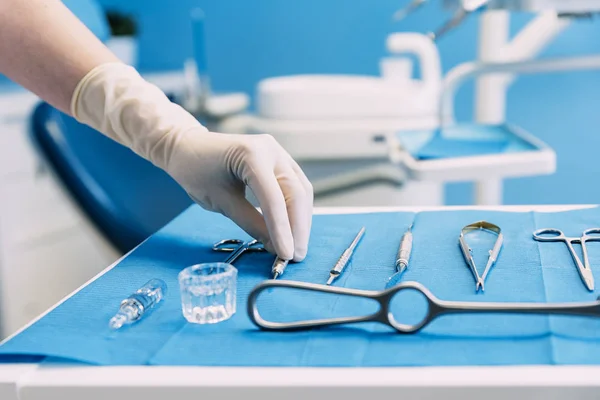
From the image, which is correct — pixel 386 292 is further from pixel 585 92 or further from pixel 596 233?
pixel 585 92

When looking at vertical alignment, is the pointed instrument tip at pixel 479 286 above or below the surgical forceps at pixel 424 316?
below

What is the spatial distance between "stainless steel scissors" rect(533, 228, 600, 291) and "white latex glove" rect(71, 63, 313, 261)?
0.90 feet

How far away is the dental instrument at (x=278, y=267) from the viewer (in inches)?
27.9

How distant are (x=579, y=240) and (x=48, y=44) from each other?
0.70 m

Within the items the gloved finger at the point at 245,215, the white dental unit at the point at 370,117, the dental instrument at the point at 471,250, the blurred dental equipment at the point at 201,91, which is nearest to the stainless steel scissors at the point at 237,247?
the gloved finger at the point at 245,215

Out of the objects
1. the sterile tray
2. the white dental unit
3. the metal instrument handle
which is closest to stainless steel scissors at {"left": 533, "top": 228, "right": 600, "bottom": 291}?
the metal instrument handle

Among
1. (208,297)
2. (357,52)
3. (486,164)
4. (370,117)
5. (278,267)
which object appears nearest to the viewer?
(208,297)

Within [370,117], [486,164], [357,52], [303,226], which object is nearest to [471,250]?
[303,226]

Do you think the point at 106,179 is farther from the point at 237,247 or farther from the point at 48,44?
the point at 237,247

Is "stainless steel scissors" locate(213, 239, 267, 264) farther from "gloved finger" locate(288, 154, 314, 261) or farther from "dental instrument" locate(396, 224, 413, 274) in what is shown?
"dental instrument" locate(396, 224, 413, 274)

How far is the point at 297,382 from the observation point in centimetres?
49

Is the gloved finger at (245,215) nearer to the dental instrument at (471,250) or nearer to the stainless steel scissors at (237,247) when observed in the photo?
the stainless steel scissors at (237,247)

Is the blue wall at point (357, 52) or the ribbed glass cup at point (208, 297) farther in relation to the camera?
the blue wall at point (357, 52)

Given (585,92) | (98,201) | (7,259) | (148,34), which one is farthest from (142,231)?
(585,92)
